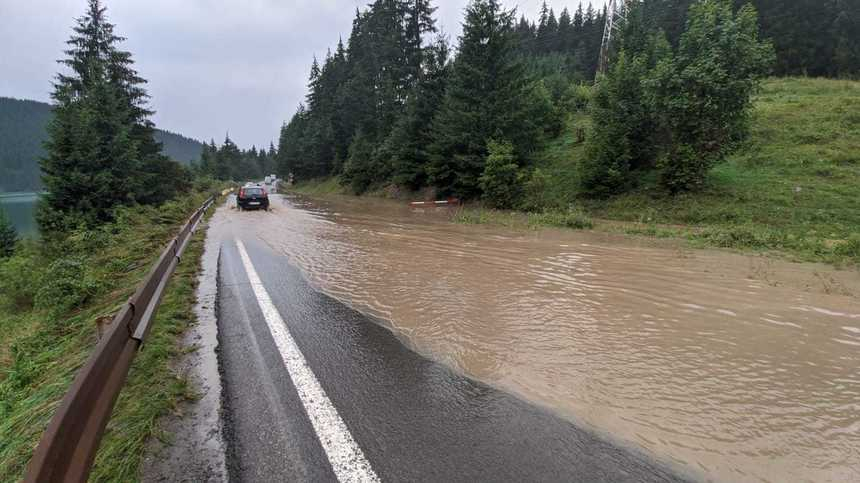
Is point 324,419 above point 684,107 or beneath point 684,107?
beneath

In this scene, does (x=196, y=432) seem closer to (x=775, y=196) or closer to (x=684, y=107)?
(x=684, y=107)

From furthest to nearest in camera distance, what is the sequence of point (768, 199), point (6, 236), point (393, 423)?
point (6, 236) < point (768, 199) < point (393, 423)

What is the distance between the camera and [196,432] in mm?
2910

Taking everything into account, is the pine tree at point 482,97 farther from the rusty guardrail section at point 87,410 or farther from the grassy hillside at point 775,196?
the rusty guardrail section at point 87,410

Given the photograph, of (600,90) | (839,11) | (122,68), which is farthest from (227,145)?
(839,11)

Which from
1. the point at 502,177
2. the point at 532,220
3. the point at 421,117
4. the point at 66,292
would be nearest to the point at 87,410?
the point at 66,292

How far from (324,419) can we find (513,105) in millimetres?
21658

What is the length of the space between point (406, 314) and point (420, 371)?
1717 mm

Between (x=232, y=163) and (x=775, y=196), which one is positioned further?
(x=232, y=163)

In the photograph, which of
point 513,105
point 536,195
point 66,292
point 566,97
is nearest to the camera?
point 66,292

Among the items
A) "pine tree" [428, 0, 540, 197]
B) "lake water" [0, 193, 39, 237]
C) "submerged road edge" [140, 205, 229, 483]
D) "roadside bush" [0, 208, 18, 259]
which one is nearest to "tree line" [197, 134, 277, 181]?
"lake water" [0, 193, 39, 237]

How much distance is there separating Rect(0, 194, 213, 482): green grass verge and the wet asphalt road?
0.55 metres

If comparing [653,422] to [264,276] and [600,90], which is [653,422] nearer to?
[264,276]

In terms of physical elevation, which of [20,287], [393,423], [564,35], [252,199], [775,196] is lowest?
[20,287]
